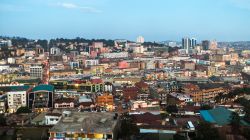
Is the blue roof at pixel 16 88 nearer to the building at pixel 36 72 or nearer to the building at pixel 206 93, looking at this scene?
the building at pixel 36 72

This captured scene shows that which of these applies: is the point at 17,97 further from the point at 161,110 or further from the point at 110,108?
the point at 161,110

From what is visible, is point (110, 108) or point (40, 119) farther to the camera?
point (110, 108)

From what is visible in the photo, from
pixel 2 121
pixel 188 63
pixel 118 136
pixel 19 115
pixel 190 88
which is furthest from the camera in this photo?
pixel 188 63

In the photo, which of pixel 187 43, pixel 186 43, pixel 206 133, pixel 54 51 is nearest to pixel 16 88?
pixel 206 133

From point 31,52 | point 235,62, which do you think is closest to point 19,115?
point 31,52

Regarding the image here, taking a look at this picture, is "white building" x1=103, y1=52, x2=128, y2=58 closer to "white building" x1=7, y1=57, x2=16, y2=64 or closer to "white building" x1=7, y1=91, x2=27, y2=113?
"white building" x1=7, y1=57, x2=16, y2=64

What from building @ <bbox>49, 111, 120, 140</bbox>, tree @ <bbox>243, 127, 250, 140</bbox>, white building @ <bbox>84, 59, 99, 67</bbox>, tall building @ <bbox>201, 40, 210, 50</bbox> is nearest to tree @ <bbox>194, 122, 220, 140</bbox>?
tree @ <bbox>243, 127, 250, 140</bbox>

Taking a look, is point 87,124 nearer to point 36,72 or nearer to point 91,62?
point 36,72
